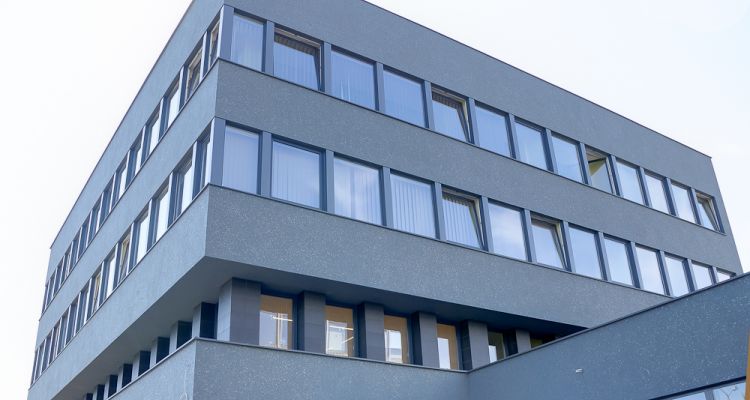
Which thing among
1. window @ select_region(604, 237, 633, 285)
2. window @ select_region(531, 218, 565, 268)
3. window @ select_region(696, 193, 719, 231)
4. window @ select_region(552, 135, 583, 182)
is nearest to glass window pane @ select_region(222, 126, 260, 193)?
window @ select_region(531, 218, 565, 268)

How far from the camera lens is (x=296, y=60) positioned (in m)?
16.8

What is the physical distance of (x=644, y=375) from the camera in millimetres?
11531

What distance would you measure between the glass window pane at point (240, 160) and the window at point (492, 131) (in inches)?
265

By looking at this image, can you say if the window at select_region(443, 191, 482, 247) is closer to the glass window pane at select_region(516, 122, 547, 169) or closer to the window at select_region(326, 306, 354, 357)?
the glass window pane at select_region(516, 122, 547, 169)

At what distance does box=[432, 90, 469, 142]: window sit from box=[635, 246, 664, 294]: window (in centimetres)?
678

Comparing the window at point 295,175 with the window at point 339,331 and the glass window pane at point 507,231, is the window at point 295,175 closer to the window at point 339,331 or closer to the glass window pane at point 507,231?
the window at point 339,331

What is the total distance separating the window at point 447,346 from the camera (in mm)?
16469

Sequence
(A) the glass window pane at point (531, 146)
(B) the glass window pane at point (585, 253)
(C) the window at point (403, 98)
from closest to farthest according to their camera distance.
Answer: (C) the window at point (403, 98)
(B) the glass window pane at point (585, 253)
(A) the glass window pane at point (531, 146)

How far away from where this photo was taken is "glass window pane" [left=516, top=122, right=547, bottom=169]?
66.6ft

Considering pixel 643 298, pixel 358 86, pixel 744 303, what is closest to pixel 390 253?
pixel 358 86

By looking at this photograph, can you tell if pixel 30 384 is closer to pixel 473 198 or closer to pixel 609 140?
pixel 473 198

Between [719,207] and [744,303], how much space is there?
17.4 m

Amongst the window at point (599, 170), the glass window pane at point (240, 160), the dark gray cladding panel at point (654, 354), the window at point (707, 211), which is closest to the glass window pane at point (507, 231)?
the window at point (599, 170)

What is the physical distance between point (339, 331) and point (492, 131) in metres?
7.62
